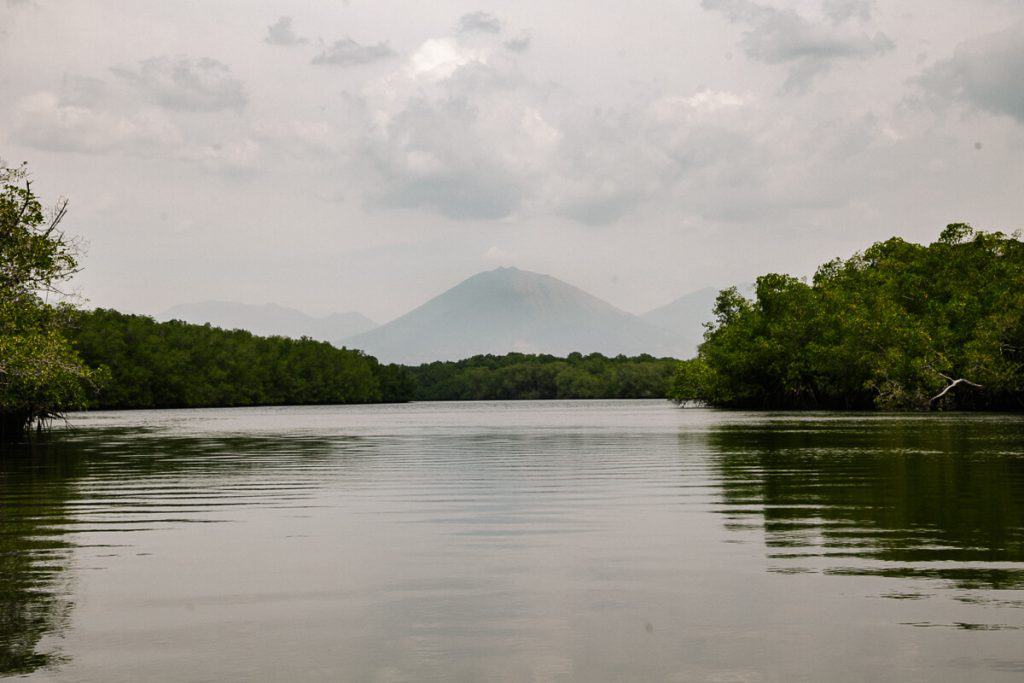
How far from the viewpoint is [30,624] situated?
8258mm

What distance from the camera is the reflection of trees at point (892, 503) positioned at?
439 inches

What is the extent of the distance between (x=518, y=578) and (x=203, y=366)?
483 ft

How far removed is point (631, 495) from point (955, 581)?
9.25m


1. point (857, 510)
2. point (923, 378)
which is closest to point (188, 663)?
point (857, 510)

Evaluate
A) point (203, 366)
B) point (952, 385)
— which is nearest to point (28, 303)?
point (952, 385)

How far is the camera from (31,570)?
423 inches

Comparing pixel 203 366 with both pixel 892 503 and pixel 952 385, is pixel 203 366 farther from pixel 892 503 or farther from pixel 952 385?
pixel 892 503

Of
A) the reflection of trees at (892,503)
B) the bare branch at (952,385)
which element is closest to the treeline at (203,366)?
the bare branch at (952,385)

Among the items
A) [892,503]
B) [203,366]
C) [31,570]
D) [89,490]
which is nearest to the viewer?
[31,570]

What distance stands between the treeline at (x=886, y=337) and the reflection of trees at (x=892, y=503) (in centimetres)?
4307

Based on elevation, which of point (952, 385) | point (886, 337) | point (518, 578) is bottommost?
point (518, 578)

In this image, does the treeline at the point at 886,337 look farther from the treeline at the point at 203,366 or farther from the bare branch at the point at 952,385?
the treeline at the point at 203,366

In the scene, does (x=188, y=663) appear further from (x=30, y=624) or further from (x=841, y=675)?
(x=841, y=675)

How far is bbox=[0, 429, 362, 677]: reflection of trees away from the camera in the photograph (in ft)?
28.5
